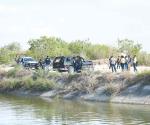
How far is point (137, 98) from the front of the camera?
46.2 m

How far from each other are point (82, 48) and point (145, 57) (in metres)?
17.7

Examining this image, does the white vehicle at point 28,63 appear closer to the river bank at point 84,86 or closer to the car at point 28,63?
the car at point 28,63

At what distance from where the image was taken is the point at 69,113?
3903 cm

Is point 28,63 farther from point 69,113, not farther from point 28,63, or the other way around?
point 69,113

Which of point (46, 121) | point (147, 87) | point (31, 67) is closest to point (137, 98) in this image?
point (147, 87)

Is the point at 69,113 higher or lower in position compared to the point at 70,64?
lower

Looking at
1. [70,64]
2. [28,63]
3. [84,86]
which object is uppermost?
[28,63]

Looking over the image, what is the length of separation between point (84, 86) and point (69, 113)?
40.2 feet

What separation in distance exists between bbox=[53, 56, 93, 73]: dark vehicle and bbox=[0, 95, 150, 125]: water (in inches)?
363

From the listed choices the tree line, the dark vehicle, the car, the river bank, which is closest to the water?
the river bank

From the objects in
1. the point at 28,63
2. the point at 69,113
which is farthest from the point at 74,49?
the point at 69,113

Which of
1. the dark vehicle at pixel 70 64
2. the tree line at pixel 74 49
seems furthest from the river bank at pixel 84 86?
the tree line at pixel 74 49

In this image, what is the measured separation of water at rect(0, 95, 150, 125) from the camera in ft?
112

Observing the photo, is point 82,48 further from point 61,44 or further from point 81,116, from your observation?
point 81,116
